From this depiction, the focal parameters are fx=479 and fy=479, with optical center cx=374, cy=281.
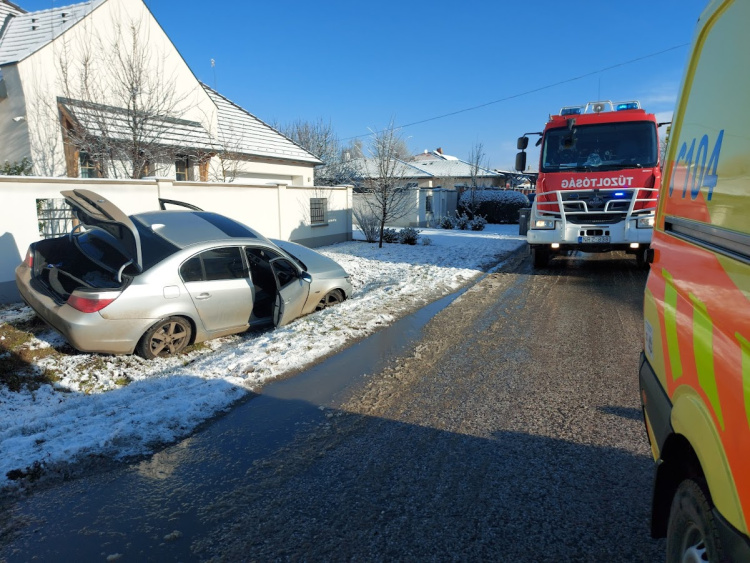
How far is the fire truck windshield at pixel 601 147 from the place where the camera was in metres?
9.92

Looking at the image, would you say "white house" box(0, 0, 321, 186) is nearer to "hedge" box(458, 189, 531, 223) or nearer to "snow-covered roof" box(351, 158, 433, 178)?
"snow-covered roof" box(351, 158, 433, 178)

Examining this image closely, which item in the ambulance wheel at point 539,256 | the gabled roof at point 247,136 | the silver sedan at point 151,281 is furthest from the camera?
the gabled roof at point 247,136

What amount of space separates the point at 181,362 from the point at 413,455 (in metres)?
3.10

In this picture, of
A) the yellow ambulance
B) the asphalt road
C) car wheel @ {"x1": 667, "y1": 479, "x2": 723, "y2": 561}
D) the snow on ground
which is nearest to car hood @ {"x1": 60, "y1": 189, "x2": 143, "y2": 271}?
the snow on ground

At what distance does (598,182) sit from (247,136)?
14.0 m

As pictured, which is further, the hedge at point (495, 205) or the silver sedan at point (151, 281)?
the hedge at point (495, 205)

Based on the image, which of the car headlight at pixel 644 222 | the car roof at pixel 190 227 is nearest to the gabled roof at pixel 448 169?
the car headlight at pixel 644 222

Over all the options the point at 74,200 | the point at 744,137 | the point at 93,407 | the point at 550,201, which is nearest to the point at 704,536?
the point at 744,137

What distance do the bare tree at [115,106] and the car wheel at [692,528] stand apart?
13.2 meters

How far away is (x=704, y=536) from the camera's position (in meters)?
1.52

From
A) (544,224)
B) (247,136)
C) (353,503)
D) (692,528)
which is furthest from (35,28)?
(692,528)

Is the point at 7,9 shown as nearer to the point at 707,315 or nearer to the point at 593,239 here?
the point at 593,239

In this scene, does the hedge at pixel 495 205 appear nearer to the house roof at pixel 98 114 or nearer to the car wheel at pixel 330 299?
the house roof at pixel 98 114

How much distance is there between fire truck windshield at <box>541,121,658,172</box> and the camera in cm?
992
